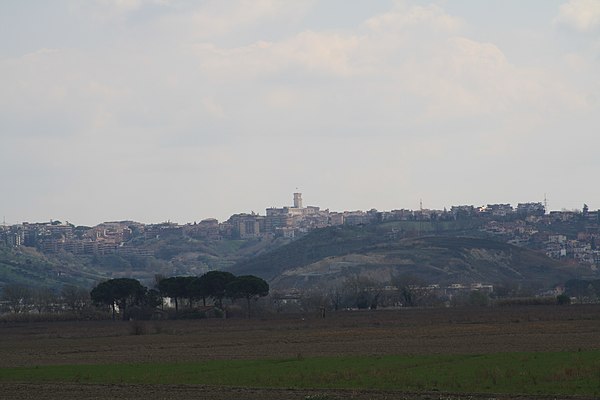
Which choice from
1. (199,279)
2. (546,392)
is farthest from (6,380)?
(199,279)

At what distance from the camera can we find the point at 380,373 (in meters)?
43.0

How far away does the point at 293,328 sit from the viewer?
277 feet

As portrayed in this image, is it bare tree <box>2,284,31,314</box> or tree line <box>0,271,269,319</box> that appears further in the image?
bare tree <box>2,284,31,314</box>

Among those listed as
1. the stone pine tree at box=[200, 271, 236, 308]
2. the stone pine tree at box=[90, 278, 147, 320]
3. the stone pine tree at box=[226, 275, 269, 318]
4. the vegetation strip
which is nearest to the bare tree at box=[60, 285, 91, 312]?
the stone pine tree at box=[90, 278, 147, 320]

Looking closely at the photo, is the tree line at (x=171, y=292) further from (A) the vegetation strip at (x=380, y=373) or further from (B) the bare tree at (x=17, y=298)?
(A) the vegetation strip at (x=380, y=373)

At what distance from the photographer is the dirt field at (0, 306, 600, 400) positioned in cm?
4056

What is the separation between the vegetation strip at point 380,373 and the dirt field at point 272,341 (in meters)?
2.17

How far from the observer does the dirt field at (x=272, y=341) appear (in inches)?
1597

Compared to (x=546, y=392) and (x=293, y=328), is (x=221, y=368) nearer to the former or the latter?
(x=546, y=392)

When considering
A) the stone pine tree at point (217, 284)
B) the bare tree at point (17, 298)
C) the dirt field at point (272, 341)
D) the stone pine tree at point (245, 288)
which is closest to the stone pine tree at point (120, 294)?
the stone pine tree at point (217, 284)

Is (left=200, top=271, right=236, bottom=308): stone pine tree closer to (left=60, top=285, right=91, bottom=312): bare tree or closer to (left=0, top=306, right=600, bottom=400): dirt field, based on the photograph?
(left=60, top=285, right=91, bottom=312): bare tree

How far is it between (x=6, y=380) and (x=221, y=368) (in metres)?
8.71

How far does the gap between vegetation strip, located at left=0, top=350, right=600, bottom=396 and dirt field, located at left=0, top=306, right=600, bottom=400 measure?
7.11ft

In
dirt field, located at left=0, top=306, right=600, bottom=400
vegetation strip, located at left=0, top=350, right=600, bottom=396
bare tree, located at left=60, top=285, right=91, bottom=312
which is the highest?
bare tree, located at left=60, top=285, right=91, bottom=312
